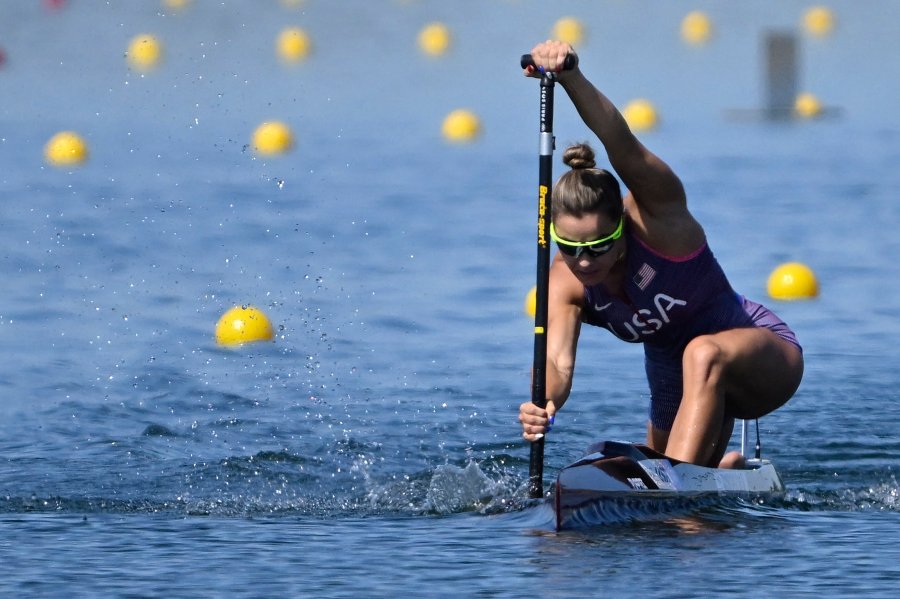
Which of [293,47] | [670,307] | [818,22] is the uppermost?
[818,22]

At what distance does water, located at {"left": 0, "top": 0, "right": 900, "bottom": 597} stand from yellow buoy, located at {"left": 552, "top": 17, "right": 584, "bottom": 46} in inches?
19.4

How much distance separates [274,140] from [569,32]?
7.40 metres

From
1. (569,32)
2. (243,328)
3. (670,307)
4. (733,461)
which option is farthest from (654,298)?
(569,32)

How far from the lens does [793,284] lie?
10.9 metres

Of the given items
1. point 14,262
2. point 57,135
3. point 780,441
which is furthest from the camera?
point 57,135

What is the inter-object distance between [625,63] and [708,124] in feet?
12.9

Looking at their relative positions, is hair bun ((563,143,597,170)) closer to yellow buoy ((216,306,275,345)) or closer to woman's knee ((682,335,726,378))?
woman's knee ((682,335,726,378))

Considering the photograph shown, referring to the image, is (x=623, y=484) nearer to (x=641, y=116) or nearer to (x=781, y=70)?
(x=641, y=116)

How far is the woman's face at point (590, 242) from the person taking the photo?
5.79 meters

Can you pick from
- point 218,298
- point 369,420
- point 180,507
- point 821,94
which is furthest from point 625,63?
point 180,507

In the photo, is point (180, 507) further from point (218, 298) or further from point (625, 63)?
point (625, 63)

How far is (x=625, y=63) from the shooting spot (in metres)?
21.5

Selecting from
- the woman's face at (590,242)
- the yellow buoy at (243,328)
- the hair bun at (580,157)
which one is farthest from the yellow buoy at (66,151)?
the woman's face at (590,242)

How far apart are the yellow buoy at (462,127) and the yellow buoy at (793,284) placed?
21.3ft
